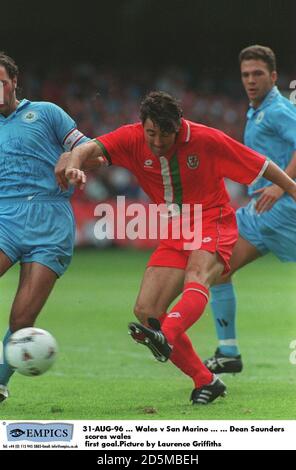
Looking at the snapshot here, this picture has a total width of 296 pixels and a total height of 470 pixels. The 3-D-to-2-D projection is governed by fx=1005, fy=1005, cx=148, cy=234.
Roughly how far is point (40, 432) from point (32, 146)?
63.1 inches

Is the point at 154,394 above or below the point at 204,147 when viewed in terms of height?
below

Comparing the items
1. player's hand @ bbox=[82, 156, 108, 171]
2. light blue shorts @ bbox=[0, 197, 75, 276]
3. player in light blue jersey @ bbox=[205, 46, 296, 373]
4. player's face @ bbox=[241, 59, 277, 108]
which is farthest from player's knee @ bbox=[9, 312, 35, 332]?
player's face @ bbox=[241, 59, 277, 108]

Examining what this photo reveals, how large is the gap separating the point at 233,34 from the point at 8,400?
12336 millimetres

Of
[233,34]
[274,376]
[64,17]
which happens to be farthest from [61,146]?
[233,34]

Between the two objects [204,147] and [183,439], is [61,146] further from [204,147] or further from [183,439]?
[183,439]

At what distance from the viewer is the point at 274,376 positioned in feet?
22.7

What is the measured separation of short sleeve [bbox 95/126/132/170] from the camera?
5.79 meters

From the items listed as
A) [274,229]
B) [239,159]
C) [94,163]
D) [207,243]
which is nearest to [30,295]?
[94,163]

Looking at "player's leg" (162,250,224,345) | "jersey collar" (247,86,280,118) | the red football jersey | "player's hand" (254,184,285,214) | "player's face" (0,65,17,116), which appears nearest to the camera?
"player's leg" (162,250,224,345)

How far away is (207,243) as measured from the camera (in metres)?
5.82

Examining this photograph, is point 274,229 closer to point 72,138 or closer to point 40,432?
point 72,138

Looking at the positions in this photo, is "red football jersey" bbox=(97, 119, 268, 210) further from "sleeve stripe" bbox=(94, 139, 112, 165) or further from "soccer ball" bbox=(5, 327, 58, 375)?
"soccer ball" bbox=(5, 327, 58, 375)

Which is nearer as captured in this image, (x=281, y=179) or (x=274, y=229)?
(x=281, y=179)

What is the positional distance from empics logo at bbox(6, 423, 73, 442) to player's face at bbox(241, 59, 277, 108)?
2.85m
